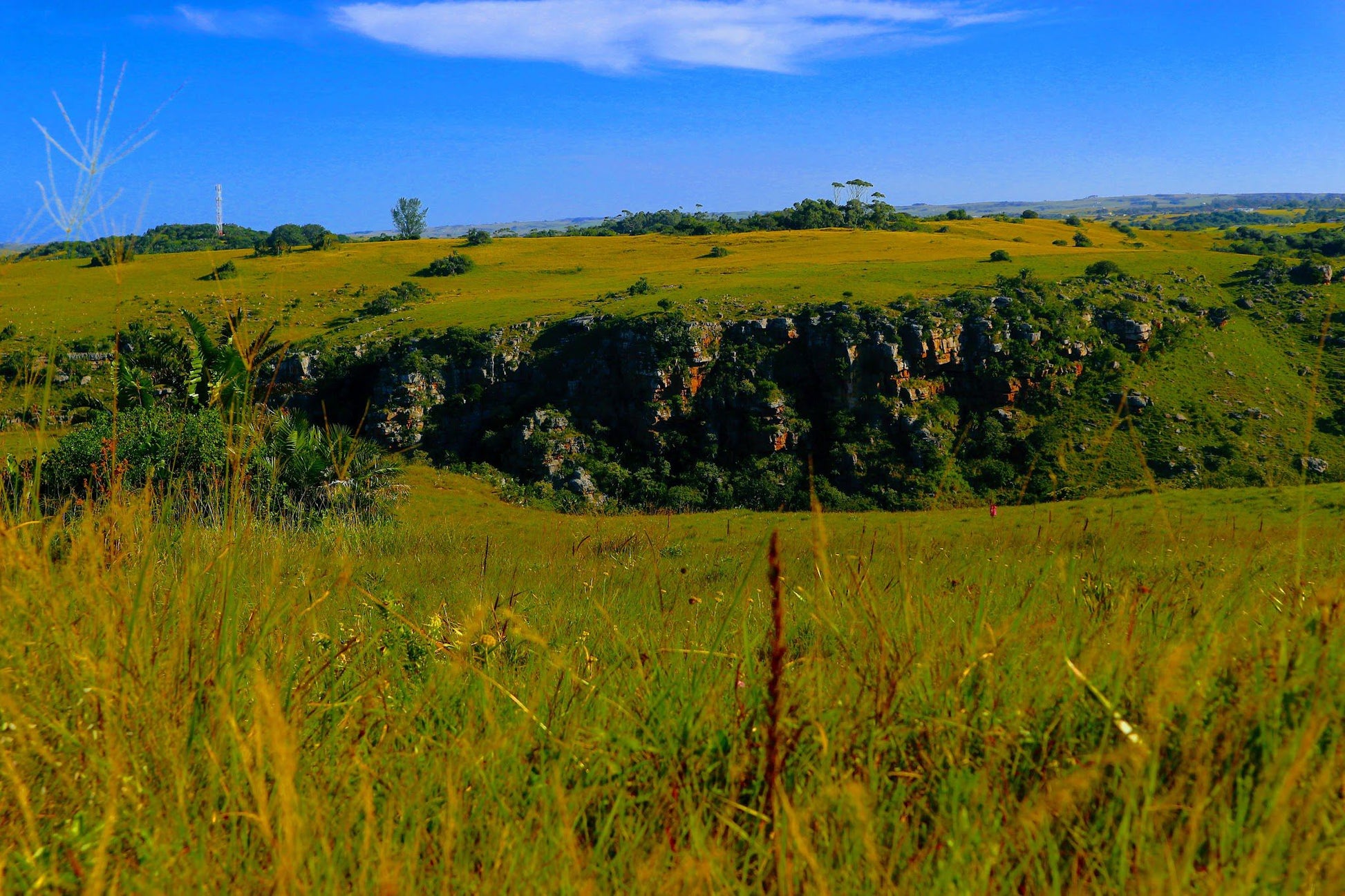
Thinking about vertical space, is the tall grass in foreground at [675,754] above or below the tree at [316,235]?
below

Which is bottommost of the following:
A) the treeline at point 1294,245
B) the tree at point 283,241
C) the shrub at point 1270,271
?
the shrub at point 1270,271

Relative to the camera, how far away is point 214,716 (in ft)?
6.09

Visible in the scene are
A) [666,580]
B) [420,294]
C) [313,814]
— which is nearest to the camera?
[313,814]

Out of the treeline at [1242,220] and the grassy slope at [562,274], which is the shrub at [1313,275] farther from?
the treeline at [1242,220]

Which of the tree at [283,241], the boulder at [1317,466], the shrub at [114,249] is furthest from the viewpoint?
the tree at [283,241]

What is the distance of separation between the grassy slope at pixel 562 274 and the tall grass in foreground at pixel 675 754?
41333 millimetres

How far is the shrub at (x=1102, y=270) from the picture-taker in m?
58.6

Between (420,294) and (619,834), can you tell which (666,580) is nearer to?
(619,834)

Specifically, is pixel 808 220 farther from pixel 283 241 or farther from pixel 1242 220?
pixel 1242 220

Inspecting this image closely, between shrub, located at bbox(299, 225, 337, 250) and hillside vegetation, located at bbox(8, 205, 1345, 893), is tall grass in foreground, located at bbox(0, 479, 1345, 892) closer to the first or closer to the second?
hillside vegetation, located at bbox(8, 205, 1345, 893)

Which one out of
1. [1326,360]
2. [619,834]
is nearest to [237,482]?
[619,834]

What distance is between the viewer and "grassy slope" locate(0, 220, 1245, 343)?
52.8m

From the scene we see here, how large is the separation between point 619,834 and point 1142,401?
4995 cm

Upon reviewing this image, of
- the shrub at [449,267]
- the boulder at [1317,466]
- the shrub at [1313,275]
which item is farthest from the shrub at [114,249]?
the shrub at [449,267]
